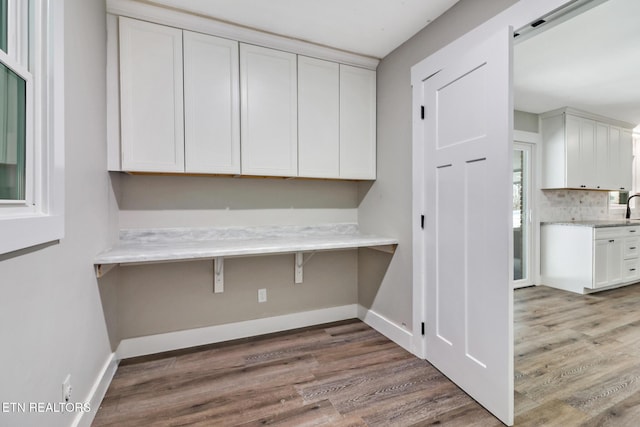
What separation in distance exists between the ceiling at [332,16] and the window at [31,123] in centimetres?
103

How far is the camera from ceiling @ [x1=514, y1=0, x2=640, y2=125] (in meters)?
2.17

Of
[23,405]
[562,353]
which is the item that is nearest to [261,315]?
[23,405]

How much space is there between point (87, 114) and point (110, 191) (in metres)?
0.58

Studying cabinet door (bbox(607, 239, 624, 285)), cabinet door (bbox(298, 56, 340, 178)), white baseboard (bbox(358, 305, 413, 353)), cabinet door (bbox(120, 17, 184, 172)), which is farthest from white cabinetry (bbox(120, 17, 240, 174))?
cabinet door (bbox(607, 239, 624, 285))

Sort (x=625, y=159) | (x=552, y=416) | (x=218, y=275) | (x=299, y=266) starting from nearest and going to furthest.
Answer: (x=552, y=416), (x=218, y=275), (x=299, y=266), (x=625, y=159)

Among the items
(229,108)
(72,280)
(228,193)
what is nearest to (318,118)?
(229,108)

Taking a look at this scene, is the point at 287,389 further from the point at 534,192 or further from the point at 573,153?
the point at 573,153

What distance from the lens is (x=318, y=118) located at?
8.02ft

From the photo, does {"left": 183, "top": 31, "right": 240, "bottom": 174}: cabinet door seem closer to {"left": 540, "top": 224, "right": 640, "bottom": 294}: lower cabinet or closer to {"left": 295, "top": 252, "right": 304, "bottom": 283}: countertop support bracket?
{"left": 295, "top": 252, "right": 304, "bottom": 283}: countertop support bracket

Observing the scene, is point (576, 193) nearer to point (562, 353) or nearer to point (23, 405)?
point (562, 353)

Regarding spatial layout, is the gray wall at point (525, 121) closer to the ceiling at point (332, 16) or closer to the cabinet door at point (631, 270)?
the cabinet door at point (631, 270)

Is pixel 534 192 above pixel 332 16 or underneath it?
underneath

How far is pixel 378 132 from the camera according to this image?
264 centimetres

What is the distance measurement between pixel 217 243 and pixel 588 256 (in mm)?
4412
